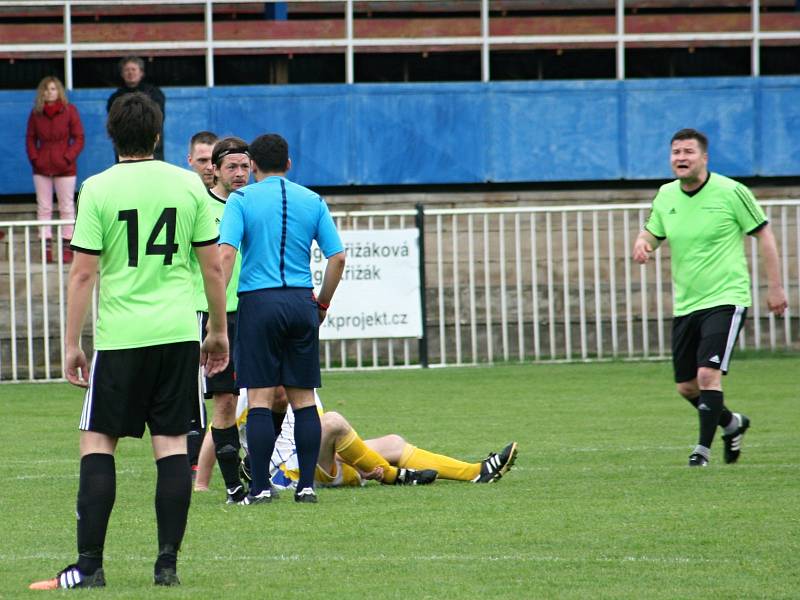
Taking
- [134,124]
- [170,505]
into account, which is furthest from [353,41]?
[170,505]

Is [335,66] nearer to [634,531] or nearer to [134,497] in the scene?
[134,497]

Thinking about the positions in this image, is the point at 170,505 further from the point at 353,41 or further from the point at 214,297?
the point at 353,41

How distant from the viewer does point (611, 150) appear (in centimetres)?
1931

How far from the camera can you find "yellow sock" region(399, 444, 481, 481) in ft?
29.9

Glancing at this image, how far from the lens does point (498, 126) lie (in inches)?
755

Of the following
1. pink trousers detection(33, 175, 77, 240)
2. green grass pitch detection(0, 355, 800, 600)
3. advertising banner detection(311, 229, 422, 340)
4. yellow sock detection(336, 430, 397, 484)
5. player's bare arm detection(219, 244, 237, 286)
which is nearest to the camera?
green grass pitch detection(0, 355, 800, 600)

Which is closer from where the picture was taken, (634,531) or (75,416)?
(634,531)

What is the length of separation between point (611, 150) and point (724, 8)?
2.46 meters

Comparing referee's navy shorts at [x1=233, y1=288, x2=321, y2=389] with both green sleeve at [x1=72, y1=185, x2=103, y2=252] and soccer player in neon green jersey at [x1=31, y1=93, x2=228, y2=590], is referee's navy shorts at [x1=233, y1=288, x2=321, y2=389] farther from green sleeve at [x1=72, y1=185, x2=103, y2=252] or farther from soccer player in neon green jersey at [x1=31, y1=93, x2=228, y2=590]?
green sleeve at [x1=72, y1=185, x2=103, y2=252]

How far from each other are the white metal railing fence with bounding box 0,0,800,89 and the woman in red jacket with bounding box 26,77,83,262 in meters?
1.30

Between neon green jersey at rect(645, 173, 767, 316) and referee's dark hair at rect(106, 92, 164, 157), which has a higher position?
referee's dark hair at rect(106, 92, 164, 157)

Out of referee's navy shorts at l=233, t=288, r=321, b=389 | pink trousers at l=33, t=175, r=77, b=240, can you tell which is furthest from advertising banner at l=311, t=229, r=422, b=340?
referee's navy shorts at l=233, t=288, r=321, b=389

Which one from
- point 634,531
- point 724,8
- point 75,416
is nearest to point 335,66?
point 724,8

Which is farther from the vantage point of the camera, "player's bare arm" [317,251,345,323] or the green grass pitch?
"player's bare arm" [317,251,345,323]
